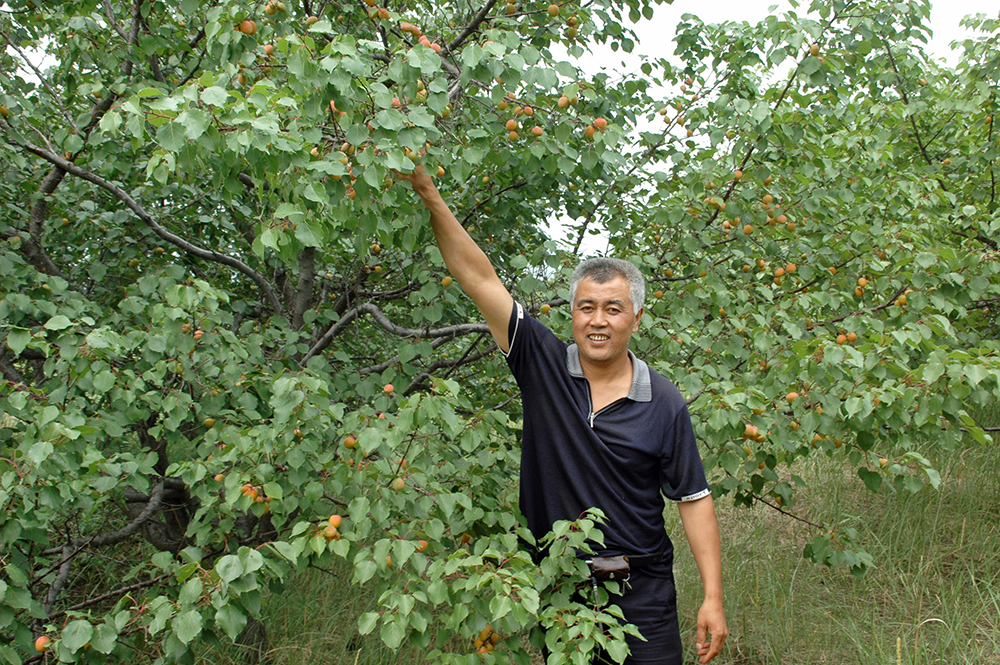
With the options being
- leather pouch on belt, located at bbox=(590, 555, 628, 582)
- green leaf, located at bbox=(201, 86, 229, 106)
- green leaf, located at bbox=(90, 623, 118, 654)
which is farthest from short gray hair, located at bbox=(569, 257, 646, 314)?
green leaf, located at bbox=(90, 623, 118, 654)

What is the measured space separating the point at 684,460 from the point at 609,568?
421mm

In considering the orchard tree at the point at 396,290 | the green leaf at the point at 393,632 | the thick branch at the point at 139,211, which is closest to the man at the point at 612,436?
the orchard tree at the point at 396,290

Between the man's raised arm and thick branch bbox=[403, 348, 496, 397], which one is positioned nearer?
the man's raised arm

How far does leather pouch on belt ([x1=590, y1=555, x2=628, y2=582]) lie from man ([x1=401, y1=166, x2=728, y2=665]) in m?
0.08

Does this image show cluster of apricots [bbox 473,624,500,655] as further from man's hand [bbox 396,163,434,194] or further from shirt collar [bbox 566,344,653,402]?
man's hand [bbox 396,163,434,194]

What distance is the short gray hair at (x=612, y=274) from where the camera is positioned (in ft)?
7.61

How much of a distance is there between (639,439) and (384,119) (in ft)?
3.89

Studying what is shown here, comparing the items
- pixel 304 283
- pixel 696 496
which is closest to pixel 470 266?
pixel 696 496

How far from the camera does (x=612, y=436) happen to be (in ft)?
7.41

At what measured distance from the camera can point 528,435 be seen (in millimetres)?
2395

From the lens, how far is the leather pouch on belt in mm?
2115

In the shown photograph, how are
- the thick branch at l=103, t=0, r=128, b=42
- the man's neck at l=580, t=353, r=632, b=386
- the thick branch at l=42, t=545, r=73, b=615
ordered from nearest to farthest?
the man's neck at l=580, t=353, r=632, b=386 → the thick branch at l=42, t=545, r=73, b=615 → the thick branch at l=103, t=0, r=128, b=42

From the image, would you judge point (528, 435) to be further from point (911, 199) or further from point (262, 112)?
point (911, 199)

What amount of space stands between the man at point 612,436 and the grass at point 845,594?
4.06 feet
